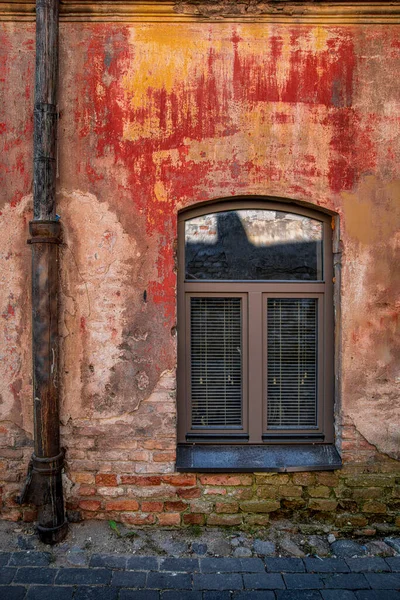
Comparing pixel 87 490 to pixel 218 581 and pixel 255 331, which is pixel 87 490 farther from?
pixel 255 331

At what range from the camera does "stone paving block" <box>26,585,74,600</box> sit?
2.77 m

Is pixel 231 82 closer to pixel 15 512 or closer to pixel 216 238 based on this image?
pixel 216 238

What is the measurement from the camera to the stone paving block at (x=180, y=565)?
10.0 feet

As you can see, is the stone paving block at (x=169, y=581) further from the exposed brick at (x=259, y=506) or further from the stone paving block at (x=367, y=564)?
the stone paving block at (x=367, y=564)

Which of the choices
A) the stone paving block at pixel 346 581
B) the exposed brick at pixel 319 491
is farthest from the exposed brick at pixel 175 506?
the stone paving block at pixel 346 581

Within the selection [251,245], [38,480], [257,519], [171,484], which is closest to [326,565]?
[257,519]

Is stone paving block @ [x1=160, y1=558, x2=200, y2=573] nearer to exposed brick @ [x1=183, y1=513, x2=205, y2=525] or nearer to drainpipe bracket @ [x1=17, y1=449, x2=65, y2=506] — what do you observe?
exposed brick @ [x1=183, y1=513, x2=205, y2=525]

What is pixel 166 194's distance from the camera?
3477 millimetres

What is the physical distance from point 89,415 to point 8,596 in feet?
4.06

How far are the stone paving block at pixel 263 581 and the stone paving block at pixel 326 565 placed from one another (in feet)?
0.82

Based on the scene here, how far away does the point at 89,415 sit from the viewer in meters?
3.52

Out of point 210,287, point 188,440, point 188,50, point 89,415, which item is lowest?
point 188,440

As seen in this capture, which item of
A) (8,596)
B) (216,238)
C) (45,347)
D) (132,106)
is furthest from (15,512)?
(132,106)

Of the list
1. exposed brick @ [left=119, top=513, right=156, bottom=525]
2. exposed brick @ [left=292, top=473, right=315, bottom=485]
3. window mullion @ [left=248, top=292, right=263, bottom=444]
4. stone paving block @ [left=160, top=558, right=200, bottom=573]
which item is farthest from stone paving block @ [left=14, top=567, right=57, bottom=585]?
exposed brick @ [left=292, top=473, right=315, bottom=485]
